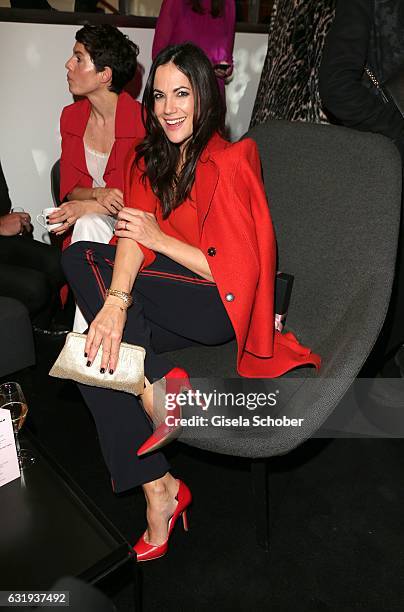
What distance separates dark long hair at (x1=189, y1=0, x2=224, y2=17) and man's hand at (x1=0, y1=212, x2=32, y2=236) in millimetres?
1418

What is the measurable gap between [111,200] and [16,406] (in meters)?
1.11

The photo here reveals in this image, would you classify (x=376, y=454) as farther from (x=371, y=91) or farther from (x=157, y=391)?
(x=371, y=91)

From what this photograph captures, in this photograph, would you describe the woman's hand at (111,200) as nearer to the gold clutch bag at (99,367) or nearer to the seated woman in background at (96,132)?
the seated woman in background at (96,132)

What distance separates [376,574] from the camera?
64.6 inches

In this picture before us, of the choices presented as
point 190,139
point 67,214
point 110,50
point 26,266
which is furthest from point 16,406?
point 110,50

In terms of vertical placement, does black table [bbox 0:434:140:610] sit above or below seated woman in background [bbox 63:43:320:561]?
below

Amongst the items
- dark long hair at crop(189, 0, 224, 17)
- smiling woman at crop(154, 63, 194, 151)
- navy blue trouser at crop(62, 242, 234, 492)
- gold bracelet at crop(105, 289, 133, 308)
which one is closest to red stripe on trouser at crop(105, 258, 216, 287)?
navy blue trouser at crop(62, 242, 234, 492)

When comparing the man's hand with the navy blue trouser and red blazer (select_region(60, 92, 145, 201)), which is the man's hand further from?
the navy blue trouser

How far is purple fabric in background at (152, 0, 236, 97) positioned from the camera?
302 cm

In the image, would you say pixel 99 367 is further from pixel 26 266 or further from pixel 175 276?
pixel 26 266

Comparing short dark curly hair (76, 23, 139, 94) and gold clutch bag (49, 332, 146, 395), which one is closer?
gold clutch bag (49, 332, 146, 395)

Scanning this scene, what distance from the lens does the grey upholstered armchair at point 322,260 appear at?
1.47 meters

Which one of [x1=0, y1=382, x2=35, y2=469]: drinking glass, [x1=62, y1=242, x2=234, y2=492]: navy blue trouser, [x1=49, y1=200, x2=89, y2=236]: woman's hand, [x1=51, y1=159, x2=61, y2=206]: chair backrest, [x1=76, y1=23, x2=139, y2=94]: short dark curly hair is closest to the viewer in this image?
[x1=0, y1=382, x2=35, y2=469]: drinking glass

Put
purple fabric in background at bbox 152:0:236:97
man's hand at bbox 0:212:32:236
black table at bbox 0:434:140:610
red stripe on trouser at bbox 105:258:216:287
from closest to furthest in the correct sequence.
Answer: black table at bbox 0:434:140:610 → red stripe on trouser at bbox 105:258:216:287 → man's hand at bbox 0:212:32:236 → purple fabric in background at bbox 152:0:236:97
